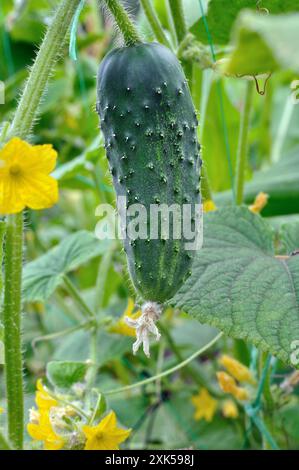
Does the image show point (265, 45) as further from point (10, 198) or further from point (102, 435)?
point (102, 435)

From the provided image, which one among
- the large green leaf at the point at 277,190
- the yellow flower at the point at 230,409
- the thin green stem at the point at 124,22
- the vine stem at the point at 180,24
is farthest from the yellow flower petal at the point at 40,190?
the yellow flower at the point at 230,409

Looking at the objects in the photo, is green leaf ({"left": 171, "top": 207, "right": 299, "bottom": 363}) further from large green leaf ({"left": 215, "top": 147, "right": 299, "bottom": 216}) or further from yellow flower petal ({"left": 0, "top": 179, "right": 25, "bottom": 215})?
large green leaf ({"left": 215, "top": 147, "right": 299, "bottom": 216})

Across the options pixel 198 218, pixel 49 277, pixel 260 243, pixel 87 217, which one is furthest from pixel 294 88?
pixel 87 217

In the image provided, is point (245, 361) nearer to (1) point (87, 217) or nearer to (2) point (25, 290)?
(2) point (25, 290)

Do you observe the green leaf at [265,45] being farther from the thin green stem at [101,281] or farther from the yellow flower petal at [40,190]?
the thin green stem at [101,281]

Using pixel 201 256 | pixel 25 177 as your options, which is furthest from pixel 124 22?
pixel 201 256
